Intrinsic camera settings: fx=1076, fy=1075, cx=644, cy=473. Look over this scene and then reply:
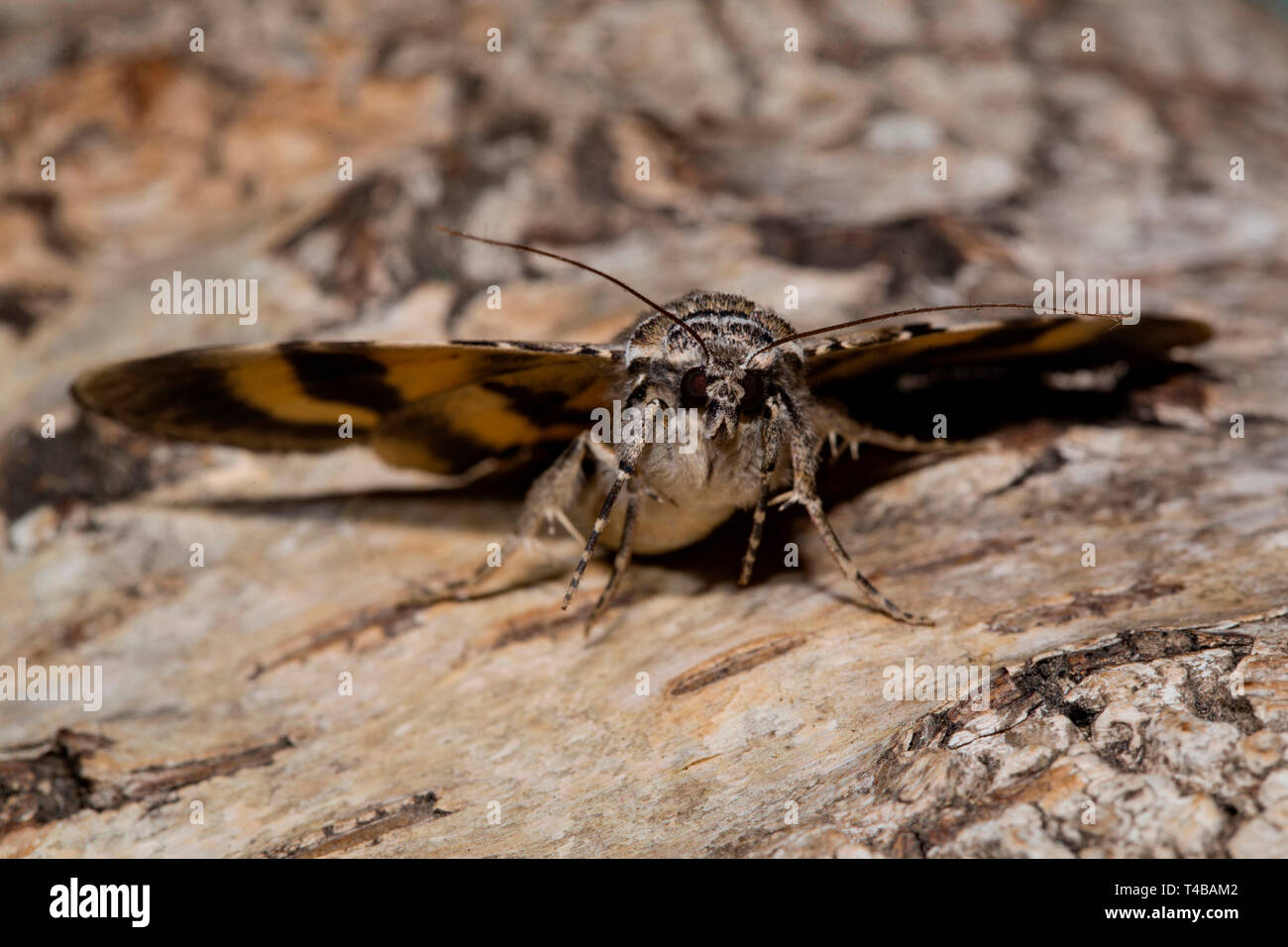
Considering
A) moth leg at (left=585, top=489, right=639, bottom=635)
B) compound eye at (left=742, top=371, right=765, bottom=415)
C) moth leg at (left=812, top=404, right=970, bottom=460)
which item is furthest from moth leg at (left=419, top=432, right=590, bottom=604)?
moth leg at (left=812, top=404, right=970, bottom=460)

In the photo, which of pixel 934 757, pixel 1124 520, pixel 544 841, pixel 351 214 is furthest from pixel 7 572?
pixel 1124 520

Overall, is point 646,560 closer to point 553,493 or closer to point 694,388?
point 553,493

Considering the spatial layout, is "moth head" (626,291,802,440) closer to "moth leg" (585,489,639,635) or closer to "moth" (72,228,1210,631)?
"moth" (72,228,1210,631)

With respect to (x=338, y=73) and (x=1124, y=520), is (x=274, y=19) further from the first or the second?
(x=1124, y=520)

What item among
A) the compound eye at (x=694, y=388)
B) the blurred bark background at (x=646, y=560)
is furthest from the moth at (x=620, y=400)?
the blurred bark background at (x=646, y=560)

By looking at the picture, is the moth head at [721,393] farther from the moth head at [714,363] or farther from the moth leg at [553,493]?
the moth leg at [553,493]

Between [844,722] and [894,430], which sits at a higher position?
[894,430]
